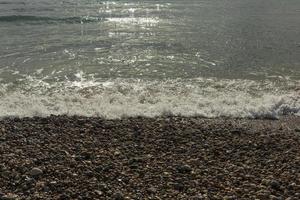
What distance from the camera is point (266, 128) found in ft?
43.2

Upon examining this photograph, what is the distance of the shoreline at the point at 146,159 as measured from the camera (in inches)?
345

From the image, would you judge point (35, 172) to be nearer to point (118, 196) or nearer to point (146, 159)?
point (118, 196)

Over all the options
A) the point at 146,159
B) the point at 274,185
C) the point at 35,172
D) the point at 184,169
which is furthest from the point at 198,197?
the point at 35,172

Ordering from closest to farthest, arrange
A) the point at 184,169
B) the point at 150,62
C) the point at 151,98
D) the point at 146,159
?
the point at 184,169 < the point at 146,159 < the point at 151,98 < the point at 150,62

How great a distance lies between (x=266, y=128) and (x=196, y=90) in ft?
14.5

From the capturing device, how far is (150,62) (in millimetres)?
21703

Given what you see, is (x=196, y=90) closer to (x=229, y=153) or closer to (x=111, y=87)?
(x=111, y=87)

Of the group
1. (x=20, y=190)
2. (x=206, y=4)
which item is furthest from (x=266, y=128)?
(x=206, y=4)

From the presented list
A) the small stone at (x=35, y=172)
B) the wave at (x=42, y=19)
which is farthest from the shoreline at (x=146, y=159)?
the wave at (x=42, y=19)

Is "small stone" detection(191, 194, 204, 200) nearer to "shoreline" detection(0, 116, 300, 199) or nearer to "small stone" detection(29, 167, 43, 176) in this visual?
"shoreline" detection(0, 116, 300, 199)

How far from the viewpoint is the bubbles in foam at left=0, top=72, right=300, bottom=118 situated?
47.6 feet

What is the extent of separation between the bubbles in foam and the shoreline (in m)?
0.95

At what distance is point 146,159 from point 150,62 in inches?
467

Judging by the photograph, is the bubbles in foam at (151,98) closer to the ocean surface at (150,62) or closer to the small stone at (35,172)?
the ocean surface at (150,62)
